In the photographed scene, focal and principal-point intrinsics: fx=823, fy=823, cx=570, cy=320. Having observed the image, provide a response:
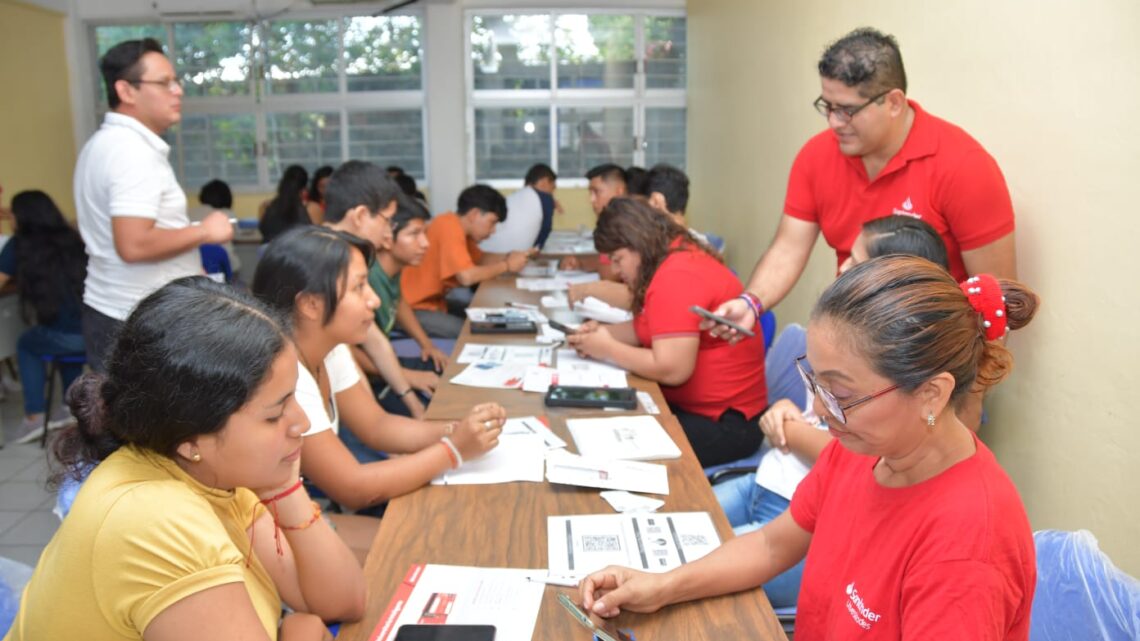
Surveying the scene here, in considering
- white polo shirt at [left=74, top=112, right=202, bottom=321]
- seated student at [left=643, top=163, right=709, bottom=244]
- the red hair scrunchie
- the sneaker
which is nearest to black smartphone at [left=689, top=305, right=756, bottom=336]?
the red hair scrunchie

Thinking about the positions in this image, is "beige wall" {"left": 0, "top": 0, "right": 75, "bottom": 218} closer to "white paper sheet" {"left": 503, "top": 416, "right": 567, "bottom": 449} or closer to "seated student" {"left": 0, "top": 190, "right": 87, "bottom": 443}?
"seated student" {"left": 0, "top": 190, "right": 87, "bottom": 443}

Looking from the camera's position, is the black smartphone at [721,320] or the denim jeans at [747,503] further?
the black smartphone at [721,320]

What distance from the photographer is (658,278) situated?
8.25ft

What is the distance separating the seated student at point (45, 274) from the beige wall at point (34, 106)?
2726 millimetres

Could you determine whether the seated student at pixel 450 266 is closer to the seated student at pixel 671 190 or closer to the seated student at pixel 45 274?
the seated student at pixel 671 190

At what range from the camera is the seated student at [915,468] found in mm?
946

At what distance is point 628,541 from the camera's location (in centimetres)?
144

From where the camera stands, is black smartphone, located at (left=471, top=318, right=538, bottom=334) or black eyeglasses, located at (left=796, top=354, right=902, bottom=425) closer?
black eyeglasses, located at (left=796, top=354, right=902, bottom=425)

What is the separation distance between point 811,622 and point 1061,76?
4.65 feet

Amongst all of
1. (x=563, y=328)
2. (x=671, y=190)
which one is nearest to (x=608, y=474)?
(x=563, y=328)

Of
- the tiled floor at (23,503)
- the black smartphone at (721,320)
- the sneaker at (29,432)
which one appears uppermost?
the black smartphone at (721,320)

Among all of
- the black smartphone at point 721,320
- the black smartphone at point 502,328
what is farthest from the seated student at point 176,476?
the black smartphone at point 502,328

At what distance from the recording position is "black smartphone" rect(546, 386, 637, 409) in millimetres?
2184

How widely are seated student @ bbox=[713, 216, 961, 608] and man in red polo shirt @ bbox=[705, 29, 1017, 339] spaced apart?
23cm
